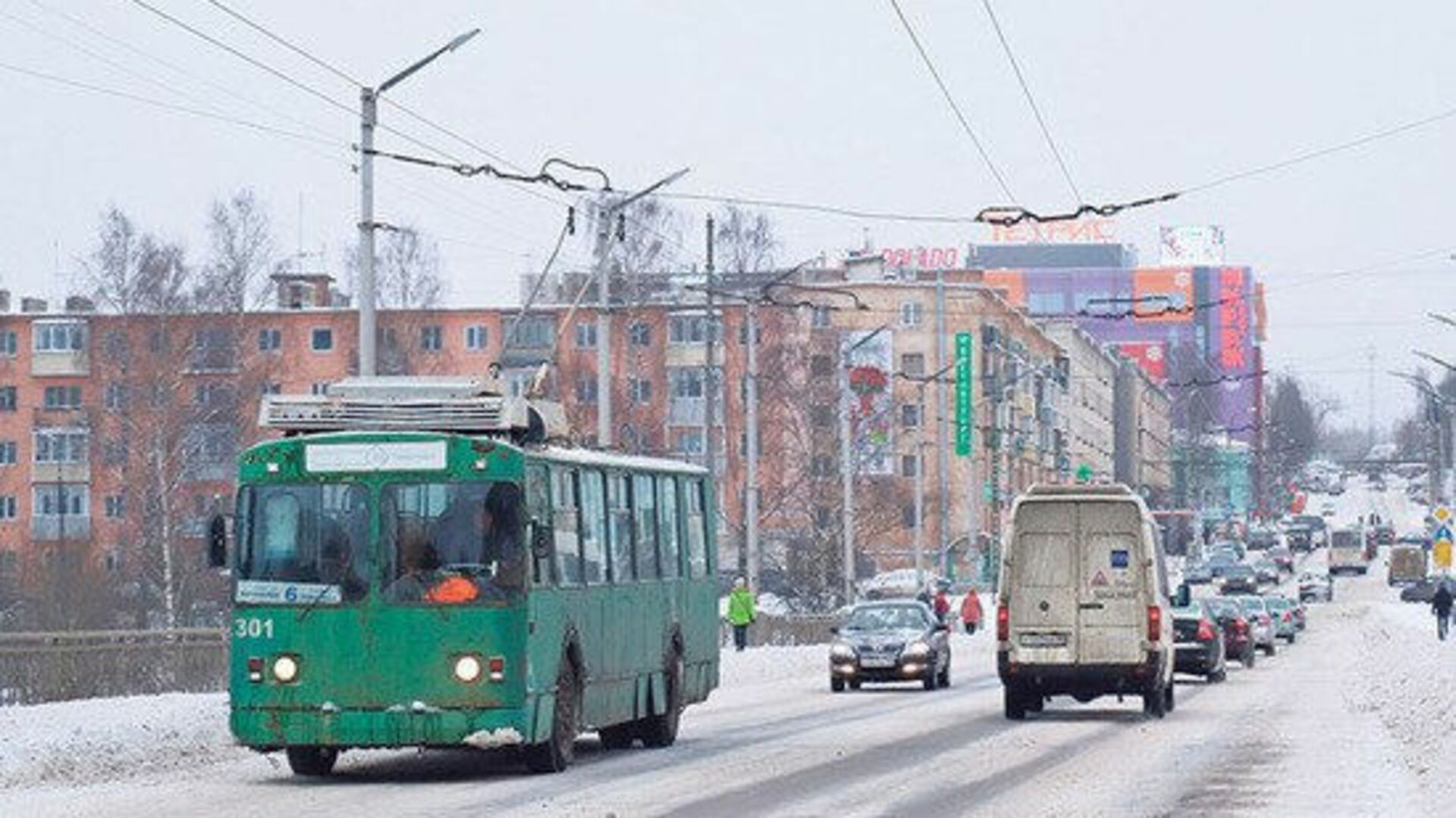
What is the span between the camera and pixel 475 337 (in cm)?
13288

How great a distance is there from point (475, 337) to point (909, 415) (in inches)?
774

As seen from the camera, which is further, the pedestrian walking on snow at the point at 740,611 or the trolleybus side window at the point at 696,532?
the pedestrian walking on snow at the point at 740,611

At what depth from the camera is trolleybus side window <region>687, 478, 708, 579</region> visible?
3147 centimetres

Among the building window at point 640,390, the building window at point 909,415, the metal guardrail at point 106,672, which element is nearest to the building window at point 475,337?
the building window at point 640,390

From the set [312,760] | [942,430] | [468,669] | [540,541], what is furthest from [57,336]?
[468,669]

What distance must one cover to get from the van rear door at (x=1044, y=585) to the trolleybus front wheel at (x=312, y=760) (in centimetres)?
1336

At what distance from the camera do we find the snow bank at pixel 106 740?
24688mm

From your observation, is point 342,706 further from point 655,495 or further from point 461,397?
point 655,495

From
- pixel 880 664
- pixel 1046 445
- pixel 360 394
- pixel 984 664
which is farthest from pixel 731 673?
pixel 1046 445

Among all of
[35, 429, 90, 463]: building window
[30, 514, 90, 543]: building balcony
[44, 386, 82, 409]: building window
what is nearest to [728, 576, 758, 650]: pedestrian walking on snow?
[35, 429, 90, 463]: building window

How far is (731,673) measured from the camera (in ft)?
177

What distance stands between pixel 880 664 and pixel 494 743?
2508 centimetres

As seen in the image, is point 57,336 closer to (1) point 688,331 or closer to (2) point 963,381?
(1) point 688,331

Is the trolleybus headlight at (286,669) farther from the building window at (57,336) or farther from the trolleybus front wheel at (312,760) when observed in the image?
the building window at (57,336)
